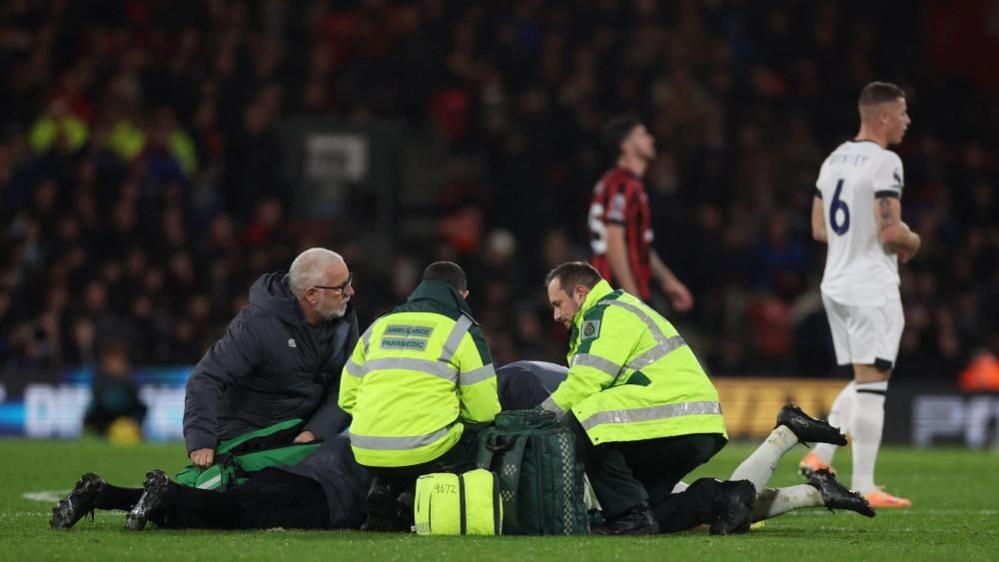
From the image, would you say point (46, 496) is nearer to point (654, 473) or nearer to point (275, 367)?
point (275, 367)

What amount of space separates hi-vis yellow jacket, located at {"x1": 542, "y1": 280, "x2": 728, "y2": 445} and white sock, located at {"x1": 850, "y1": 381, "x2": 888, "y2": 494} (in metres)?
2.29

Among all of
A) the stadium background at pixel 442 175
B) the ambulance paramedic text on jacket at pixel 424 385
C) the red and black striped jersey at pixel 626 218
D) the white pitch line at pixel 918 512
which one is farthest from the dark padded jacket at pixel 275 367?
the stadium background at pixel 442 175

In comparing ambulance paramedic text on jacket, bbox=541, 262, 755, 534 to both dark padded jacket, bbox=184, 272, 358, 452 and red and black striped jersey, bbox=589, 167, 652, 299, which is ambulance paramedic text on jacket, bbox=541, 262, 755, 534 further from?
red and black striped jersey, bbox=589, 167, 652, 299

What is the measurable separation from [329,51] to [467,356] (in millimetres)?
12955

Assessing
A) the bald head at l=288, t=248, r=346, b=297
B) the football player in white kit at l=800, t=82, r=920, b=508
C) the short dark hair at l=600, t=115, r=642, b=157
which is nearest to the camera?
the bald head at l=288, t=248, r=346, b=297

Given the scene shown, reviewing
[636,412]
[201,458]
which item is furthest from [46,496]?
[636,412]

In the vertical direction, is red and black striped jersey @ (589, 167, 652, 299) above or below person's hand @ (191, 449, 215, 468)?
above

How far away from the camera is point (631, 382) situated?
26.5 feet

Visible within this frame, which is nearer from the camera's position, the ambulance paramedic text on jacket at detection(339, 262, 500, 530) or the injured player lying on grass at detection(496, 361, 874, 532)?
the ambulance paramedic text on jacket at detection(339, 262, 500, 530)

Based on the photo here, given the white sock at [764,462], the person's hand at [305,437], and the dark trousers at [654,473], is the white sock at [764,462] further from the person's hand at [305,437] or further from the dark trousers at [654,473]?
the person's hand at [305,437]

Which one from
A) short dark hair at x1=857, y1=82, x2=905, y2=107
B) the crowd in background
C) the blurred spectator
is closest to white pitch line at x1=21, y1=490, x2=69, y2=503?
short dark hair at x1=857, y1=82, x2=905, y2=107

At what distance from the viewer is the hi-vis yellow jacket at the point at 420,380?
796 centimetres

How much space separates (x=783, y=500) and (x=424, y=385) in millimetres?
1953

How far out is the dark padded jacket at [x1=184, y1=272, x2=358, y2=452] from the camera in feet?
28.6
